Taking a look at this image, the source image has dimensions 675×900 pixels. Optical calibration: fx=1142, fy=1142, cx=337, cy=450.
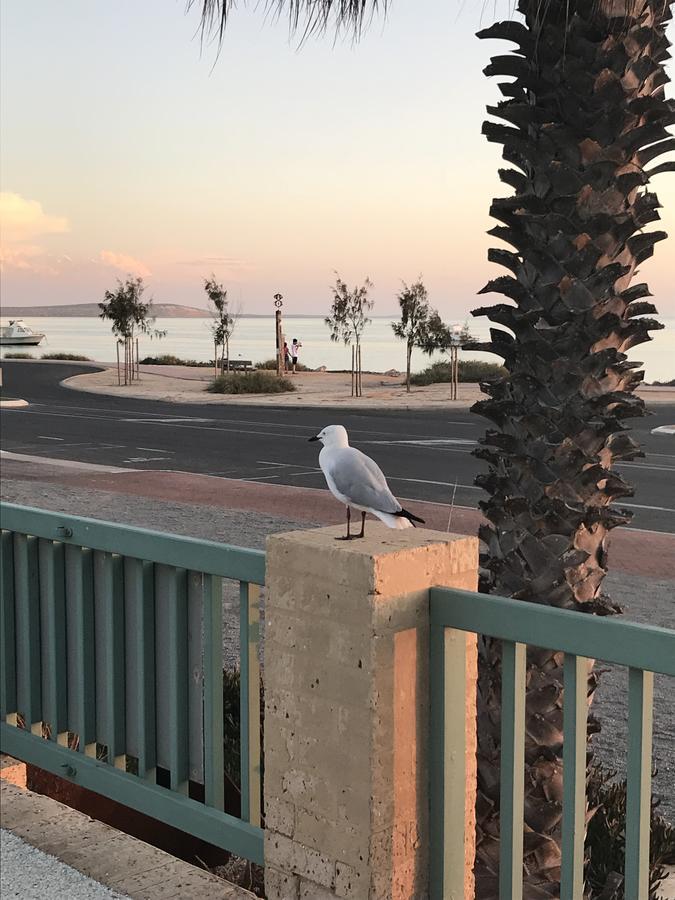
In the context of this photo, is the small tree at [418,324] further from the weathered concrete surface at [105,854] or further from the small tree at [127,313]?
the weathered concrete surface at [105,854]

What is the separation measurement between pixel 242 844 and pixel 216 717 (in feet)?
1.43

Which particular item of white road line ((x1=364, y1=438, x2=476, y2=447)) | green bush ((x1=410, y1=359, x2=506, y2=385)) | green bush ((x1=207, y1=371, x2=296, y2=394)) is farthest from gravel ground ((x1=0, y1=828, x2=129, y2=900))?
green bush ((x1=410, y1=359, x2=506, y2=385))

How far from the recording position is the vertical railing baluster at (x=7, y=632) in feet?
15.9

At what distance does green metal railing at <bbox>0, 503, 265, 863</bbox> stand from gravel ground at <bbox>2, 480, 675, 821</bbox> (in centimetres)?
158

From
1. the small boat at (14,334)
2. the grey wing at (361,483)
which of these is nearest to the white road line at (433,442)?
the grey wing at (361,483)

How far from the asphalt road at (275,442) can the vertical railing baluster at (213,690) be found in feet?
27.2

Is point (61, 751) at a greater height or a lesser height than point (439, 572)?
lesser

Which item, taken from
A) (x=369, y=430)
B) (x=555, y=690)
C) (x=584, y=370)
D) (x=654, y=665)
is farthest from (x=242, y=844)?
(x=369, y=430)

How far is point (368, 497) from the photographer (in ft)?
10.8

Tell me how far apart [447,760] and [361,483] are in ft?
2.81

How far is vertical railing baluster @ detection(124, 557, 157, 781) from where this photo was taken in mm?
4195

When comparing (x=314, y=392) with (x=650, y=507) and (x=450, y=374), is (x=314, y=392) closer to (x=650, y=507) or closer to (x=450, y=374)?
(x=450, y=374)

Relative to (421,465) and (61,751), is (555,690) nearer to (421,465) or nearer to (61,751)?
(61,751)

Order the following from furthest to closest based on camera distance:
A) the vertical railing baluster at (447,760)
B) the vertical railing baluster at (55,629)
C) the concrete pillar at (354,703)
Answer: the vertical railing baluster at (55,629), the vertical railing baluster at (447,760), the concrete pillar at (354,703)
